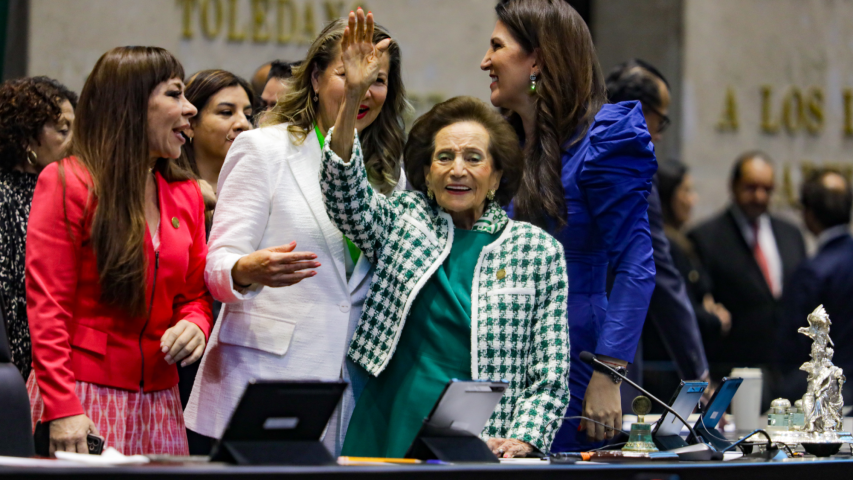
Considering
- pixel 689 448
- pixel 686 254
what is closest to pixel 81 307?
pixel 689 448

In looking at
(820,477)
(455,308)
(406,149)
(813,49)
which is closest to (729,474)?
(820,477)

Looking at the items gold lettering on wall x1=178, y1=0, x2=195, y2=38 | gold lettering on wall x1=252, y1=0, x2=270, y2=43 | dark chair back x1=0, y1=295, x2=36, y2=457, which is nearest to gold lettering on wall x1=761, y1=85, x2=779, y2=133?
gold lettering on wall x1=252, y1=0, x2=270, y2=43

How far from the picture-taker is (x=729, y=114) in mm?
7539

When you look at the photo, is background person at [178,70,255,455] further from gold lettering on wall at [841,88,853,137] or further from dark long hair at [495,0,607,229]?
gold lettering on wall at [841,88,853,137]

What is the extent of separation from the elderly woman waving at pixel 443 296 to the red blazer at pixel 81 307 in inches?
18.1

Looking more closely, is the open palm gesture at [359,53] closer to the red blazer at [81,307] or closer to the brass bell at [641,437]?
the red blazer at [81,307]

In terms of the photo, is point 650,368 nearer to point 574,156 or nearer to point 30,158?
point 574,156

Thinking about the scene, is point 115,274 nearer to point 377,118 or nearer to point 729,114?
point 377,118

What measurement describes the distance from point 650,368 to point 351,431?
9.32 feet

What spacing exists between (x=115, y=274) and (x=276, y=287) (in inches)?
14.5

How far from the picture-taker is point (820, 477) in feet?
6.63

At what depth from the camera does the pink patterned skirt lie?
2.29 m

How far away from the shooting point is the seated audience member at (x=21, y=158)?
269cm

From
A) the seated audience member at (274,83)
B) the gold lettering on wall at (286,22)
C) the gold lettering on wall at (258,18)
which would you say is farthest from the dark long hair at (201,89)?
the gold lettering on wall at (286,22)
